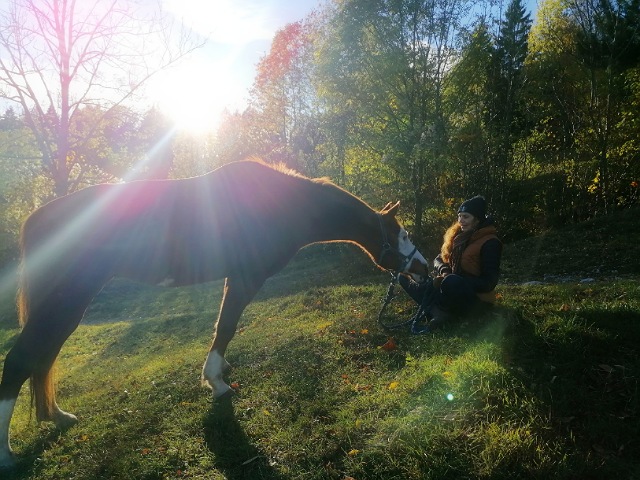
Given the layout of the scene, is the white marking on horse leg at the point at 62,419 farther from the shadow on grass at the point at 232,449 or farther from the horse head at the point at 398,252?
the horse head at the point at 398,252

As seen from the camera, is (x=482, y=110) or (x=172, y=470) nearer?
(x=172, y=470)

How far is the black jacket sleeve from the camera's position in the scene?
5000 mm

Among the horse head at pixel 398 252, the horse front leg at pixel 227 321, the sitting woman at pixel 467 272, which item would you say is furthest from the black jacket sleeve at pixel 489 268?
the horse front leg at pixel 227 321

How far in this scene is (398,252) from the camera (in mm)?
5535

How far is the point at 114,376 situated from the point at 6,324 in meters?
12.0

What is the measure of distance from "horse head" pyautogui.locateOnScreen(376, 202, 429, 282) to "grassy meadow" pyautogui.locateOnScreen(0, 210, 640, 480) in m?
0.88

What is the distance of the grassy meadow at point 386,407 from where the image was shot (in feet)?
9.04

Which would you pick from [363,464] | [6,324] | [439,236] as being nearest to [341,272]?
[439,236]

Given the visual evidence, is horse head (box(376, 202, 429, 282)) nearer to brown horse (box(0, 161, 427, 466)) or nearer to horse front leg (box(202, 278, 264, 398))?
brown horse (box(0, 161, 427, 466))

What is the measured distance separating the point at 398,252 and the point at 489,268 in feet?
3.80

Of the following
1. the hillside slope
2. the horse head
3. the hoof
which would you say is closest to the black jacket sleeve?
the horse head

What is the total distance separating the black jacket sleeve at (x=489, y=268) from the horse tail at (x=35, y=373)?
478 cm

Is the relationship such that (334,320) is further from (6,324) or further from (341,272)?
(6,324)

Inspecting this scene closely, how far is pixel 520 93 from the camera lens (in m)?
14.7
